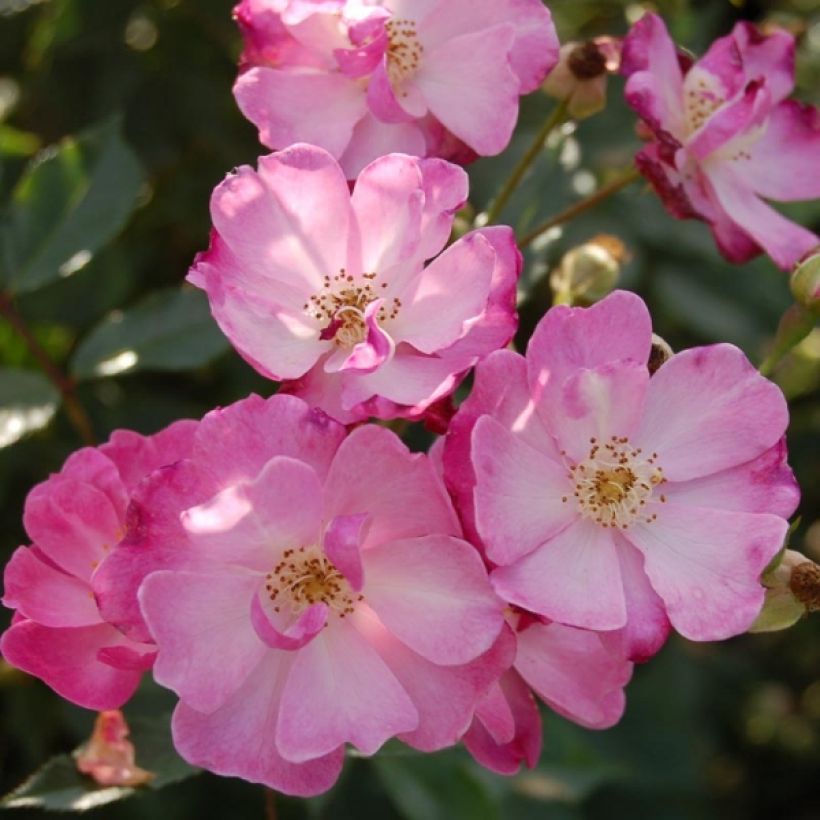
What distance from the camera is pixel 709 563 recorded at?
1217 mm

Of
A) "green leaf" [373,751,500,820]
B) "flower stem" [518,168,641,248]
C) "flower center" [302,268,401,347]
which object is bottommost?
"green leaf" [373,751,500,820]

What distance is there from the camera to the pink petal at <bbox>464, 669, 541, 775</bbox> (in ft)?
4.24

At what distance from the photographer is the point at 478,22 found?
147 cm

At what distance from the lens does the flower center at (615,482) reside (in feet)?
4.18

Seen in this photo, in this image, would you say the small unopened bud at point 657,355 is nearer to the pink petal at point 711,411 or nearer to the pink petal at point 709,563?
the pink petal at point 711,411

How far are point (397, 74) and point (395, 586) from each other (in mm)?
604

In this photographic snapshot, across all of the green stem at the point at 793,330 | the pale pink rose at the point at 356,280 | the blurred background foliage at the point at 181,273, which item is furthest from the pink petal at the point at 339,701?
the green stem at the point at 793,330

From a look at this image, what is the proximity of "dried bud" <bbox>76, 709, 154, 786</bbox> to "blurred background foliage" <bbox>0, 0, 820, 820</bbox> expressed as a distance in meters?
0.25

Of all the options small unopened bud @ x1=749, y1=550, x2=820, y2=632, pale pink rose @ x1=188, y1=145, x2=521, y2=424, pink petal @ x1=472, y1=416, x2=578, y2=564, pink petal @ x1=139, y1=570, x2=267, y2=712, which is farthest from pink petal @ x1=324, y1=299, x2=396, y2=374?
small unopened bud @ x1=749, y1=550, x2=820, y2=632

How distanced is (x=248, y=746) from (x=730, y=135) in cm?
89

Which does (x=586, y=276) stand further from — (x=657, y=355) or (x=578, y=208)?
(x=657, y=355)

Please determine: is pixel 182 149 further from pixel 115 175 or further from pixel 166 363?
pixel 166 363

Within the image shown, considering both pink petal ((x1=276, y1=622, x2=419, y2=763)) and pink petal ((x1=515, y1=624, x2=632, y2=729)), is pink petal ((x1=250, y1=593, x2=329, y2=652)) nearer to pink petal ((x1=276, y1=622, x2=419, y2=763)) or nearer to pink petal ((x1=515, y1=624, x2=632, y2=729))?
pink petal ((x1=276, y1=622, x2=419, y2=763))

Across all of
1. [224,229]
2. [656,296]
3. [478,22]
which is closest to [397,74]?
[478,22]
